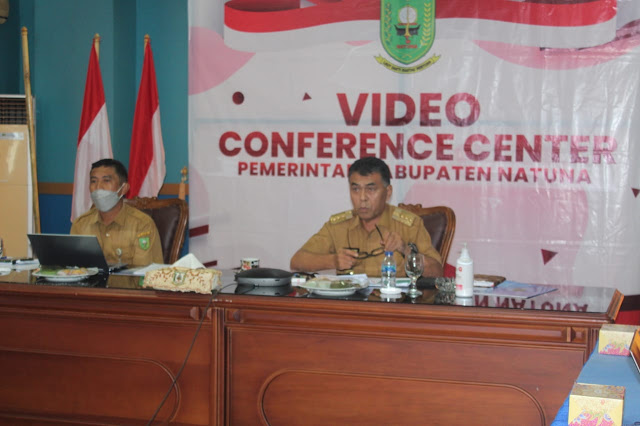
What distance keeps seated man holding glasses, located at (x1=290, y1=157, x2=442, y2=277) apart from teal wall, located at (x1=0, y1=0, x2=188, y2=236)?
2.11 m

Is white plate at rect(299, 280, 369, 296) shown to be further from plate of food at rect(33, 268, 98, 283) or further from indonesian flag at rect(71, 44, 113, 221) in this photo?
indonesian flag at rect(71, 44, 113, 221)

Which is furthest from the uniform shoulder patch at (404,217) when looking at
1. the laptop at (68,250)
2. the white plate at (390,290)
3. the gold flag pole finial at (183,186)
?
the gold flag pole finial at (183,186)

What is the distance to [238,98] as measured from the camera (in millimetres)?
4168

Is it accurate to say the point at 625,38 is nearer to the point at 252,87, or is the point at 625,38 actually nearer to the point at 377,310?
the point at 252,87

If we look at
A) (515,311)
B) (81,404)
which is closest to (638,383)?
(515,311)

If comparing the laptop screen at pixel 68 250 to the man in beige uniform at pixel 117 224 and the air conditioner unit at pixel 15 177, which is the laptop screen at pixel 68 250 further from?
the air conditioner unit at pixel 15 177

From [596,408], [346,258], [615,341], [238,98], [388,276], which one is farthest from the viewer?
[238,98]

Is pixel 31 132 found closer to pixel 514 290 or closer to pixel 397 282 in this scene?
pixel 397 282

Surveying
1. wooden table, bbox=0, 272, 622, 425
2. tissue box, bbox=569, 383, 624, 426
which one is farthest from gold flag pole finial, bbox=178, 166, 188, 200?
tissue box, bbox=569, 383, 624, 426

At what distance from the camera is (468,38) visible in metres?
3.84

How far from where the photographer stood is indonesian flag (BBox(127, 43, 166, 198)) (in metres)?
4.44

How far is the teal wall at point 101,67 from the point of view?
4711 millimetres

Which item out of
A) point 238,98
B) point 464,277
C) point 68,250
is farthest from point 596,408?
point 238,98

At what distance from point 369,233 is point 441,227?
0.32m
